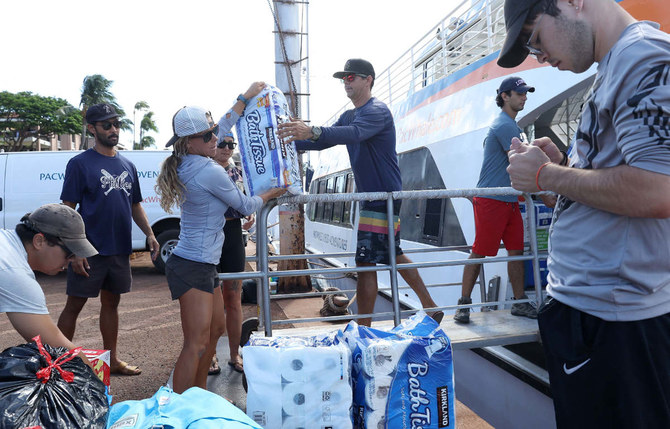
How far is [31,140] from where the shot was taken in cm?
4241

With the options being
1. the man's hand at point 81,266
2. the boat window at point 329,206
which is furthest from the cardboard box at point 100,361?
the boat window at point 329,206

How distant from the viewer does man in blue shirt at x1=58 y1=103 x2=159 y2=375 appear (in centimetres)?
369

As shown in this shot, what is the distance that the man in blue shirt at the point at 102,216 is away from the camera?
3689 millimetres

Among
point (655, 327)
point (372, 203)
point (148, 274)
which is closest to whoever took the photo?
point (655, 327)

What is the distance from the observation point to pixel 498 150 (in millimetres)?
3609

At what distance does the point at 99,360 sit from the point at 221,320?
866mm

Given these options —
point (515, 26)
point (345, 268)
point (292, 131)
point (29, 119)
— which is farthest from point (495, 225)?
point (29, 119)

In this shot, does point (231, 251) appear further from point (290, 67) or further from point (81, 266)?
point (290, 67)

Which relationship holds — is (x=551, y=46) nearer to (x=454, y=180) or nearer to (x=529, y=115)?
(x=529, y=115)

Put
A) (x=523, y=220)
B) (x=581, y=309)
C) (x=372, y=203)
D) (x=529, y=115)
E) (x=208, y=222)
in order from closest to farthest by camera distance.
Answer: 1. (x=581, y=309)
2. (x=208, y=222)
3. (x=372, y=203)
4. (x=523, y=220)
5. (x=529, y=115)

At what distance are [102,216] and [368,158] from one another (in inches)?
90.7

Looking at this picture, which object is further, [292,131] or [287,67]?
[287,67]

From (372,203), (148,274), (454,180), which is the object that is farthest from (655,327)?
(148,274)

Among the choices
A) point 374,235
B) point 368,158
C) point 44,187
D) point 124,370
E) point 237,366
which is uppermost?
point 44,187
